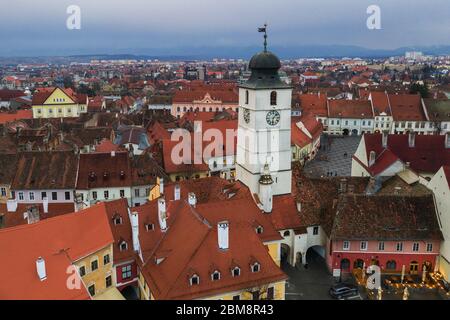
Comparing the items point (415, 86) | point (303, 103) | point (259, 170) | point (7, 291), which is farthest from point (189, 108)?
point (7, 291)

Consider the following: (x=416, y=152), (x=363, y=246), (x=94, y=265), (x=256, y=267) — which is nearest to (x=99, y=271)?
(x=94, y=265)

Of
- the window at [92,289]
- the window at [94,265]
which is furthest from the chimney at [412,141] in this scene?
the window at [92,289]

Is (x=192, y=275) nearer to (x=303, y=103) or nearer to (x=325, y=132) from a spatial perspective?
(x=325, y=132)

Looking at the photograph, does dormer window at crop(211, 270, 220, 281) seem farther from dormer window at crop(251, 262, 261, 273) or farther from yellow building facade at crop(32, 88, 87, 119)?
yellow building facade at crop(32, 88, 87, 119)

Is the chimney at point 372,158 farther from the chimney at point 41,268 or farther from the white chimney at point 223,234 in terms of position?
the chimney at point 41,268

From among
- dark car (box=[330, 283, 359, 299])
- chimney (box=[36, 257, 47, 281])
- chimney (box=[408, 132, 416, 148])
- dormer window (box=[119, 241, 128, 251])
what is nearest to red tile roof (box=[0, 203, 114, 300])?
chimney (box=[36, 257, 47, 281])

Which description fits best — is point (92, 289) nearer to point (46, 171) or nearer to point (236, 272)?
point (236, 272)
